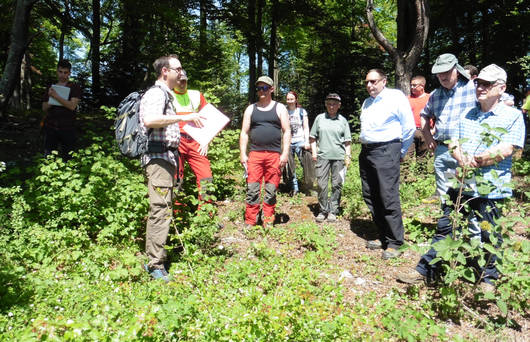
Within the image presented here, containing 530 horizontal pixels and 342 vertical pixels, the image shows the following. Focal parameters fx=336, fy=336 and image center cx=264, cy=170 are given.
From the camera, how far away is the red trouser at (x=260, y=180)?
4809 millimetres

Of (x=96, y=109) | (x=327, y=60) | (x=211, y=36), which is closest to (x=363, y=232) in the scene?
(x=96, y=109)

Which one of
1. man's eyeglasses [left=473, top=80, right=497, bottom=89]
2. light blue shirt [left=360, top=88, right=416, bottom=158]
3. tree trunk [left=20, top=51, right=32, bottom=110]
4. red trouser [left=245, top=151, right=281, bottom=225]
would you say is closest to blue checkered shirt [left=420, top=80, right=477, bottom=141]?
light blue shirt [left=360, top=88, right=416, bottom=158]

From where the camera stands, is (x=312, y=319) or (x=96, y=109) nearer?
(x=312, y=319)

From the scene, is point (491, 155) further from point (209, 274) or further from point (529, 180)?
point (529, 180)

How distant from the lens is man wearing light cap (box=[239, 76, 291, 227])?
4734 millimetres

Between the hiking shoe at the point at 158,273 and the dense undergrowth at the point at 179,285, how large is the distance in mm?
68

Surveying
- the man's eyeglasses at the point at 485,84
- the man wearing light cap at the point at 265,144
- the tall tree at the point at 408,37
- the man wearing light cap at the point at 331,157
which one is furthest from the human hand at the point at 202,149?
the tall tree at the point at 408,37

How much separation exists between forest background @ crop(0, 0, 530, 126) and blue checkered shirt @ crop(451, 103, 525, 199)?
5.20m

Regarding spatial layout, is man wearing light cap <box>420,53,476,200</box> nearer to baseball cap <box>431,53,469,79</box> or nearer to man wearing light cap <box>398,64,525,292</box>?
baseball cap <box>431,53,469,79</box>

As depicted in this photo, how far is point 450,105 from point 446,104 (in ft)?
0.18

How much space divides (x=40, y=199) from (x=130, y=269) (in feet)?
5.39

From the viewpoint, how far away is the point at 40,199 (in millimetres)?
4109

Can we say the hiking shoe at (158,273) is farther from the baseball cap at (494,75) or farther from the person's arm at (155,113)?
the baseball cap at (494,75)

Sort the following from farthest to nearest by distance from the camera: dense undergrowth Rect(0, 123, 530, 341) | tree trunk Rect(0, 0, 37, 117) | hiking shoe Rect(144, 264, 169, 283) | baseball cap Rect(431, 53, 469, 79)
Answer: tree trunk Rect(0, 0, 37, 117) → baseball cap Rect(431, 53, 469, 79) → hiking shoe Rect(144, 264, 169, 283) → dense undergrowth Rect(0, 123, 530, 341)
